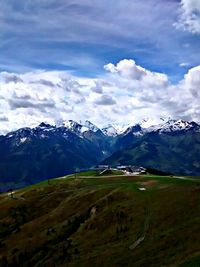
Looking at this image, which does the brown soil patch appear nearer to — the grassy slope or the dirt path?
the grassy slope

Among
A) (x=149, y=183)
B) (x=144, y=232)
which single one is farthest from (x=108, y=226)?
(x=149, y=183)

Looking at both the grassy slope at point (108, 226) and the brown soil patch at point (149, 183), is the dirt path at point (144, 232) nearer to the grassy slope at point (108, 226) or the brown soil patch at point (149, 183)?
the grassy slope at point (108, 226)

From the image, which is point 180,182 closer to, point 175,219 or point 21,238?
point 175,219

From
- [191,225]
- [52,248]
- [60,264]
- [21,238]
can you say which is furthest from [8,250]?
[191,225]

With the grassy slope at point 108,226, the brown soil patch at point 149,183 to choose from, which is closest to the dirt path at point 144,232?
the grassy slope at point 108,226

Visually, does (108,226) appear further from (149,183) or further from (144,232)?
(149,183)

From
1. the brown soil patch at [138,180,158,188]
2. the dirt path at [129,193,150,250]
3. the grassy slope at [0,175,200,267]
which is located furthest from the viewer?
the brown soil patch at [138,180,158,188]

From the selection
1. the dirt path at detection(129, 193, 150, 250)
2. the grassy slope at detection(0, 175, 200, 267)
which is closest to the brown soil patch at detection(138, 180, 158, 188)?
the grassy slope at detection(0, 175, 200, 267)

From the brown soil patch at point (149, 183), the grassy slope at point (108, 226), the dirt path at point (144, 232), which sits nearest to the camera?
the grassy slope at point (108, 226)

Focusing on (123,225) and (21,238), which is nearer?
(123,225)
